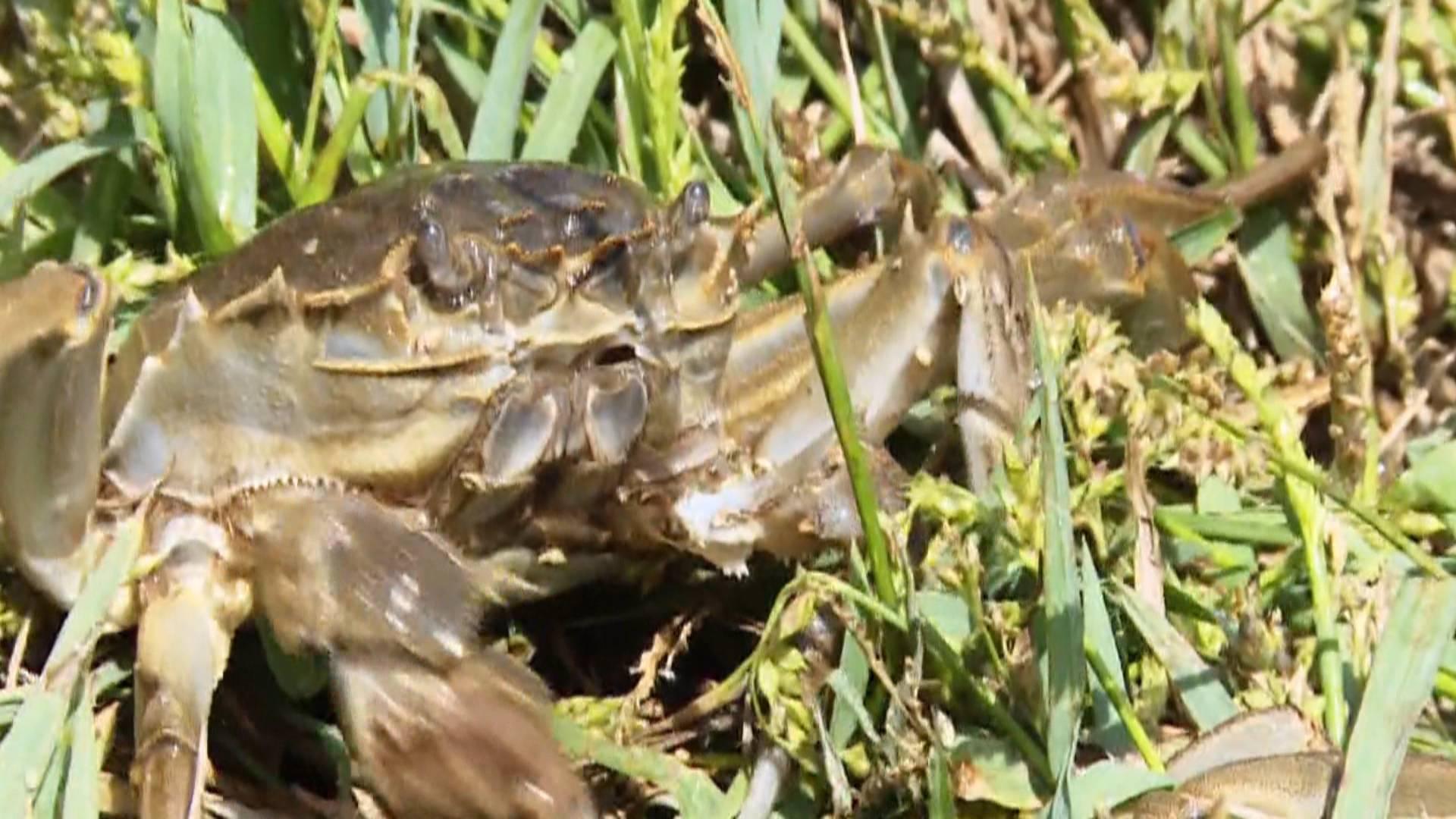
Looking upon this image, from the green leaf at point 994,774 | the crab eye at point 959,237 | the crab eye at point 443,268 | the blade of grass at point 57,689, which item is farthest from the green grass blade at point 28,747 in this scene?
the crab eye at point 959,237

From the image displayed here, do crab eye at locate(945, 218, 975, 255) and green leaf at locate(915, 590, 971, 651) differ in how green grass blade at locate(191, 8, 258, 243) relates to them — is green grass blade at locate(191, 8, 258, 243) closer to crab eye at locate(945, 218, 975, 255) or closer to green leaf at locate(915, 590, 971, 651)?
crab eye at locate(945, 218, 975, 255)

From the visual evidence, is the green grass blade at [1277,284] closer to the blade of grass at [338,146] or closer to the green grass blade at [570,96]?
the green grass blade at [570,96]

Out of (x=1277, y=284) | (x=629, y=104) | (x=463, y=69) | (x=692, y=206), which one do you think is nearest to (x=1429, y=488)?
(x=1277, y=284)

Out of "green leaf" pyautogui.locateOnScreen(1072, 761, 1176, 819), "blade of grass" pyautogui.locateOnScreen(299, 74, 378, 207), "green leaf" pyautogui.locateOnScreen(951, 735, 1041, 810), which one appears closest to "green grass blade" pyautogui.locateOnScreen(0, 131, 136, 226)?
"blade of grass" pyautogui.locateOnScreen(299, 74, 378, 207)

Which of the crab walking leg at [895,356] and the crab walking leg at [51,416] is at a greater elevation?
the crab walking leg at [51,416]

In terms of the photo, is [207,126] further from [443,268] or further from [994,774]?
[994,774]

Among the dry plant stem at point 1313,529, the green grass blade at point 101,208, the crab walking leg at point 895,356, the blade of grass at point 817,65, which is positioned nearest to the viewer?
the dry plant stem at point 1313,529

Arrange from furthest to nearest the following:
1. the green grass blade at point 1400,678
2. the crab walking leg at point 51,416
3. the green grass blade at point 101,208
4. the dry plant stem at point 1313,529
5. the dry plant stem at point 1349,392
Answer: the green grass blade at point 101,208 < the dry plant stem at point 1349,392 < the dry plant stem at point 1313,529 < the crab walking leg at point 51,416 < the green grass blade at point 1400,678
